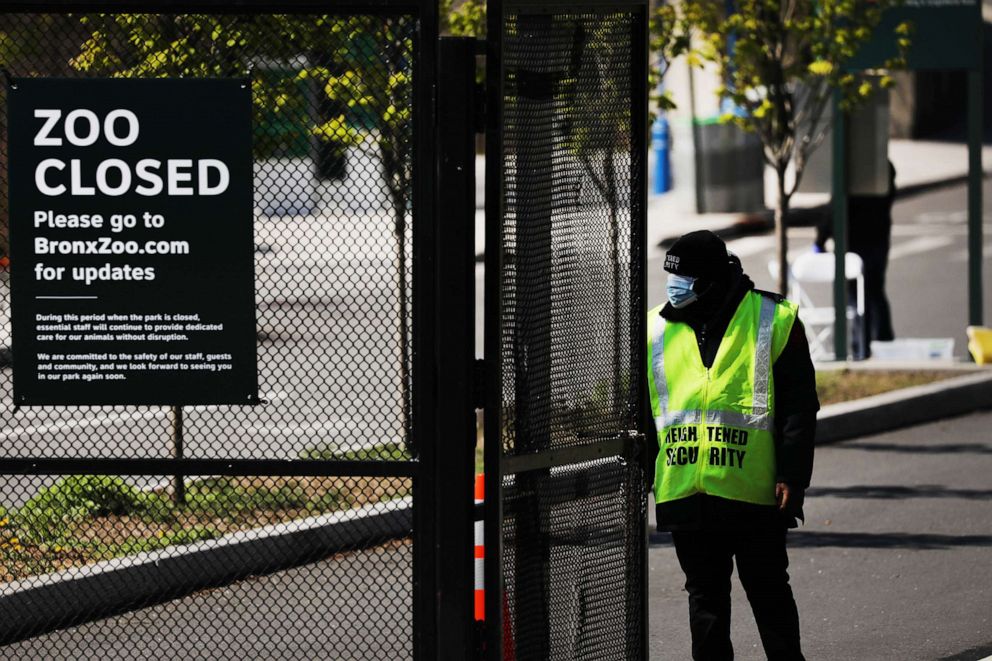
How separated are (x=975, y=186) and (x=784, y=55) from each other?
7.25 ft

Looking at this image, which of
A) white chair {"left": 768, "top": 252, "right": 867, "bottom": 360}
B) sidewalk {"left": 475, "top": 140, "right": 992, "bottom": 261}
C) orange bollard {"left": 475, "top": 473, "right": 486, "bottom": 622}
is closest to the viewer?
orange bollard {"left": 475, "top": 473, "right": 486, "bottom": 622}

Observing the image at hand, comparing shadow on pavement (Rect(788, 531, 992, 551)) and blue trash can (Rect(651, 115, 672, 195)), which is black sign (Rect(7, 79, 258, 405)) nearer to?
shadow on pavement (Rect(788, 531, 992, 551))

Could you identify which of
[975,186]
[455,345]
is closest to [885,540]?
[455,345]

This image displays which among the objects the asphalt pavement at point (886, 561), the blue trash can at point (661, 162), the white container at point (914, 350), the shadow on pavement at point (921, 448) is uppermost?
the blue trash can at point (661, 162)

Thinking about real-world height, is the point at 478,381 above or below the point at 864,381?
above

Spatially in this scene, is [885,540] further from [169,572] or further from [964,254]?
[964,254]

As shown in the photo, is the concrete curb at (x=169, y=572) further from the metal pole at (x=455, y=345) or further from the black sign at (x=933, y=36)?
the black sign at (x=933, y=36)

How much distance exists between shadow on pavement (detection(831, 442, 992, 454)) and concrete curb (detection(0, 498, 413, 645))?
456 cm

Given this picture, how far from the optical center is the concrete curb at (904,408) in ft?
37.7

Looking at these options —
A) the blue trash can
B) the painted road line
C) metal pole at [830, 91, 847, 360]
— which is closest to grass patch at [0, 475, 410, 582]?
metal pole at [830, 91, 847, 360]

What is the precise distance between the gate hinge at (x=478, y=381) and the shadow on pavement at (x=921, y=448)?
679cm

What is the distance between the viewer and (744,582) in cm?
572

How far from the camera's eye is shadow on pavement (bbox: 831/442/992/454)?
11.1 meters

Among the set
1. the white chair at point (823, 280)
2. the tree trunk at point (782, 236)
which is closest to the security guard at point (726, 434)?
the tree trunk at point (782, 236)
